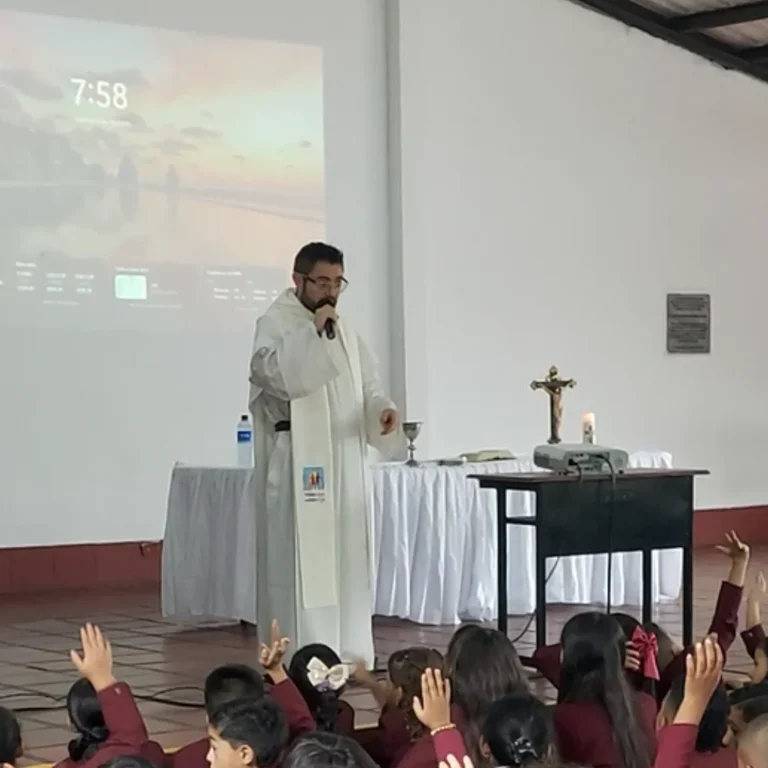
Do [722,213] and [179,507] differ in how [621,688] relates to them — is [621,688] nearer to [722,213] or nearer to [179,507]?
[179,507]

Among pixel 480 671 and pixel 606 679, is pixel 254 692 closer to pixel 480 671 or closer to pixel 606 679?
pixel 480 671

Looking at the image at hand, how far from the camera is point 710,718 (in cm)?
285

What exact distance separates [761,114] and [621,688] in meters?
8.35

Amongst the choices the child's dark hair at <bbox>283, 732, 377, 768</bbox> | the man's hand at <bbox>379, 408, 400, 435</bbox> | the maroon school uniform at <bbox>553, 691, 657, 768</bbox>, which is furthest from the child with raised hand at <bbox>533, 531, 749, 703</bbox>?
the man's hand at <bbox>379, 408, 400, 435</bbox>

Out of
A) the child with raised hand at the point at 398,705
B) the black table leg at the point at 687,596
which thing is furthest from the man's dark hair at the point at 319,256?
the child with raised hand at the point at 398,705

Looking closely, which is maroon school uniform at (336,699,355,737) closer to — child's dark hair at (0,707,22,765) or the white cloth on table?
child's dark hair at (0,707,22,765)

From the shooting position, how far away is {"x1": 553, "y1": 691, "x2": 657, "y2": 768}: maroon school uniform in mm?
3074

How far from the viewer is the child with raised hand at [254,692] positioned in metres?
3.14

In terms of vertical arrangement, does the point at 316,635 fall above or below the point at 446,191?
below

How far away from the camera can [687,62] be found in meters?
10.4

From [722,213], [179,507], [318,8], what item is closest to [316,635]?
[179,507]

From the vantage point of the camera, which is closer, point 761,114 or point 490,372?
point 490,372

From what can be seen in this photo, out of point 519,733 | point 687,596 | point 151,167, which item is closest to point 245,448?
point 151,167

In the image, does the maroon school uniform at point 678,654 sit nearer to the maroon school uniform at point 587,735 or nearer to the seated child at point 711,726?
the maroon school uniform at point 587,735
